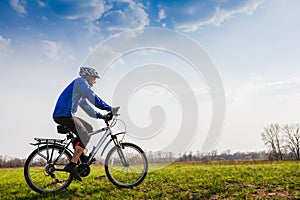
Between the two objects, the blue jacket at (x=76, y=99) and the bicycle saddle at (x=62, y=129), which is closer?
the blue jacket at (x=76, y=99)

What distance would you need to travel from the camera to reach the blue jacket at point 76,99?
6.45 metres

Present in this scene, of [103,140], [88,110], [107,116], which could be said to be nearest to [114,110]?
[107,116]

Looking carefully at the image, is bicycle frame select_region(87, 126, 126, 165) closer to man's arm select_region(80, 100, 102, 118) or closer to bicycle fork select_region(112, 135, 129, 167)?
bicycle fork select_region(112, 135, 129, 167)

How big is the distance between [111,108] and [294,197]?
4796mm

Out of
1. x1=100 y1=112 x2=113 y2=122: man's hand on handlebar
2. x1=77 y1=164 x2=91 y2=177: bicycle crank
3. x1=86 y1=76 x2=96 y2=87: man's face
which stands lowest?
x1=77 y1=164 x2=91 y2=177: bicycle crank

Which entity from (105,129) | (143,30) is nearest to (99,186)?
(105,129)

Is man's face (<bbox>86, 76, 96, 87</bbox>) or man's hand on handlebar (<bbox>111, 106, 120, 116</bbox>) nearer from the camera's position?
man's hand on handlebar (<bbox>111, 106, 120, 116</bbox>)

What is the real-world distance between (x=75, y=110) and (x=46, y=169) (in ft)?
5.33

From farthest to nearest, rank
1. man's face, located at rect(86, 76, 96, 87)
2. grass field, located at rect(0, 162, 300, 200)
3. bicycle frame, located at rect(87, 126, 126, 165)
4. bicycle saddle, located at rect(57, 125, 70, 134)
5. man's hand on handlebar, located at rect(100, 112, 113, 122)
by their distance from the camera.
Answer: man's face, located at rect(86, 76, 96, 87) < man's hand on handlebar, located at rect(100, 112, 113, 122) < bicycle frame, located at rect(87, 126, 126, 165) < bicycle saddle, located at rect(57, 125, 70, 134) < grass field, located at rect(0, 162, 300, 200)

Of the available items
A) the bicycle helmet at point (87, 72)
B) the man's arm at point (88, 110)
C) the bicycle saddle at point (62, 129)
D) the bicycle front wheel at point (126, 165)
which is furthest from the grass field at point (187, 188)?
the bicycle helmet at point (87, 72)

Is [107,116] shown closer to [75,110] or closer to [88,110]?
[88,110]

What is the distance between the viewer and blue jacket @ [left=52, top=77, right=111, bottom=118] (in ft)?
21.2

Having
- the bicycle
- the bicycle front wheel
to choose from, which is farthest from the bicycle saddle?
the bicycle front wheel

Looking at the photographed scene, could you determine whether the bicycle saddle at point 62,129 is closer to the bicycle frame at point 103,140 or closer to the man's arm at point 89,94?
the bicycle frame at point 103,140
